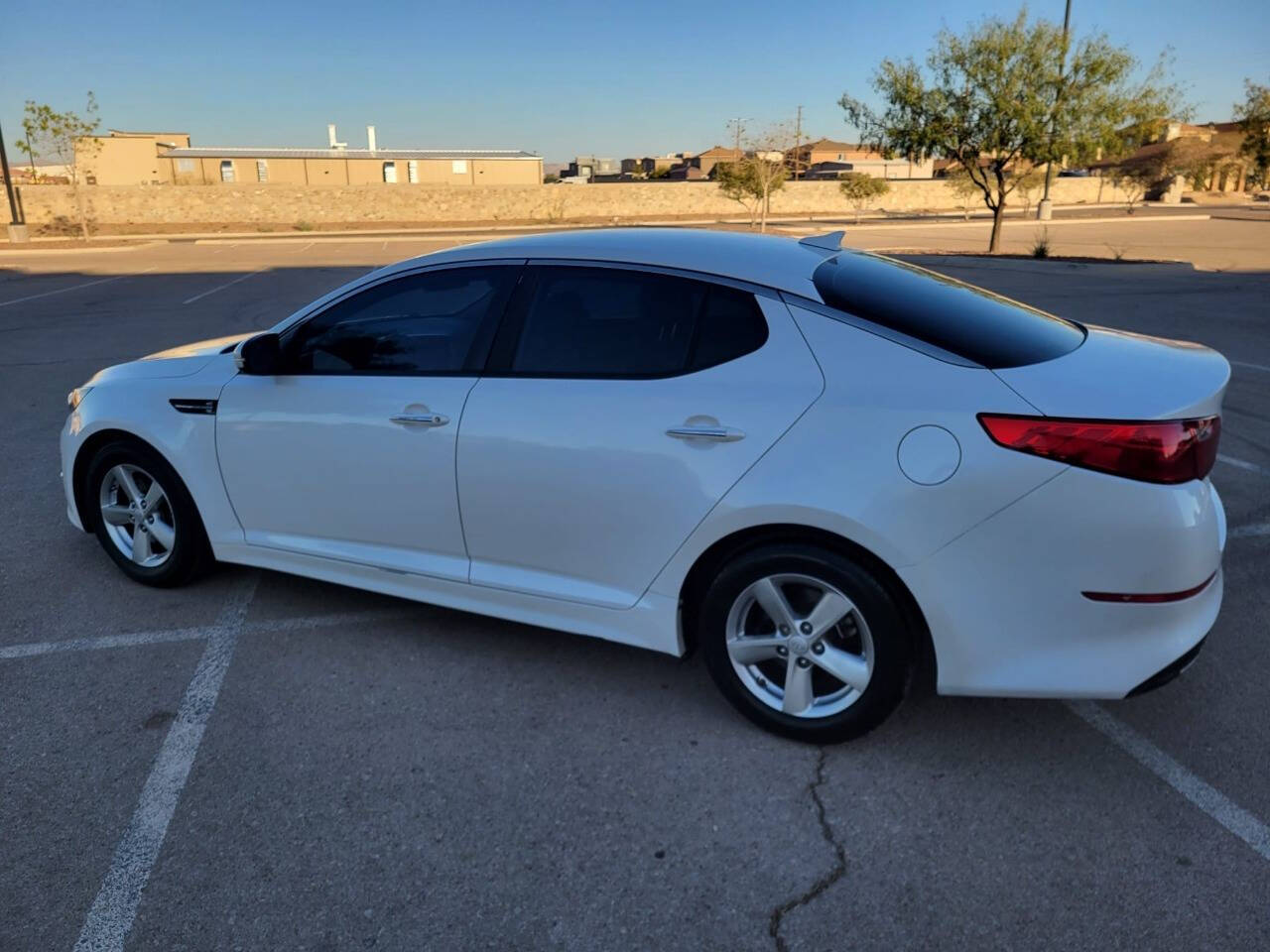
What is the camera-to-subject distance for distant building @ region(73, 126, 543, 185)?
74250 millimetres

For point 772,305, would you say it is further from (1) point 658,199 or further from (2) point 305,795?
(1) point 658,199

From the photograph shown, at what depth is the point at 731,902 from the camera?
2.53m

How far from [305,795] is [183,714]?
0.79 m

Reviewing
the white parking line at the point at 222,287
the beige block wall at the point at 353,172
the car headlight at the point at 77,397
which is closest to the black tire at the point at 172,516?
the car headlight at the point at 77,397

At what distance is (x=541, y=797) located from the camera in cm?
297

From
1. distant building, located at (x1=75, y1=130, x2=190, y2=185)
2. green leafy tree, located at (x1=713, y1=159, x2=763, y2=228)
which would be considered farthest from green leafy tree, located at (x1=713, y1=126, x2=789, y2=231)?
distant building, located at (x1=75, y1=130, x2=190, y2=185)

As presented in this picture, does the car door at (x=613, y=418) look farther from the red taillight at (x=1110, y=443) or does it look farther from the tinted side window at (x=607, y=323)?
the red taillight at (x=1110, y=443)

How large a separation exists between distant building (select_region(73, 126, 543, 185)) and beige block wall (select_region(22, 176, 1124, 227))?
23.3m

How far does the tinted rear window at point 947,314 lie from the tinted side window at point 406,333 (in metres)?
1.27

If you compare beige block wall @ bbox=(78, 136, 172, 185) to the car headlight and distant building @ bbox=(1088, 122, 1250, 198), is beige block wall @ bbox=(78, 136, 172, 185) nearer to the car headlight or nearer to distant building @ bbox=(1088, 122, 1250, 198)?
distant building @ bbox=(1088, 122, 1250, 198)

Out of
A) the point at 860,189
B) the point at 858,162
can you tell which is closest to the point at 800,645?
the point at 860,189

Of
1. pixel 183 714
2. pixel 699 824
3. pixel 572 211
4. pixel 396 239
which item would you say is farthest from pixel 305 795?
pixel 572 211

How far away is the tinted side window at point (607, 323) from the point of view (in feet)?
10.8

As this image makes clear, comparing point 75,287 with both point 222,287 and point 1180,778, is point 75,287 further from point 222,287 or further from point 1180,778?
point 1180,778
